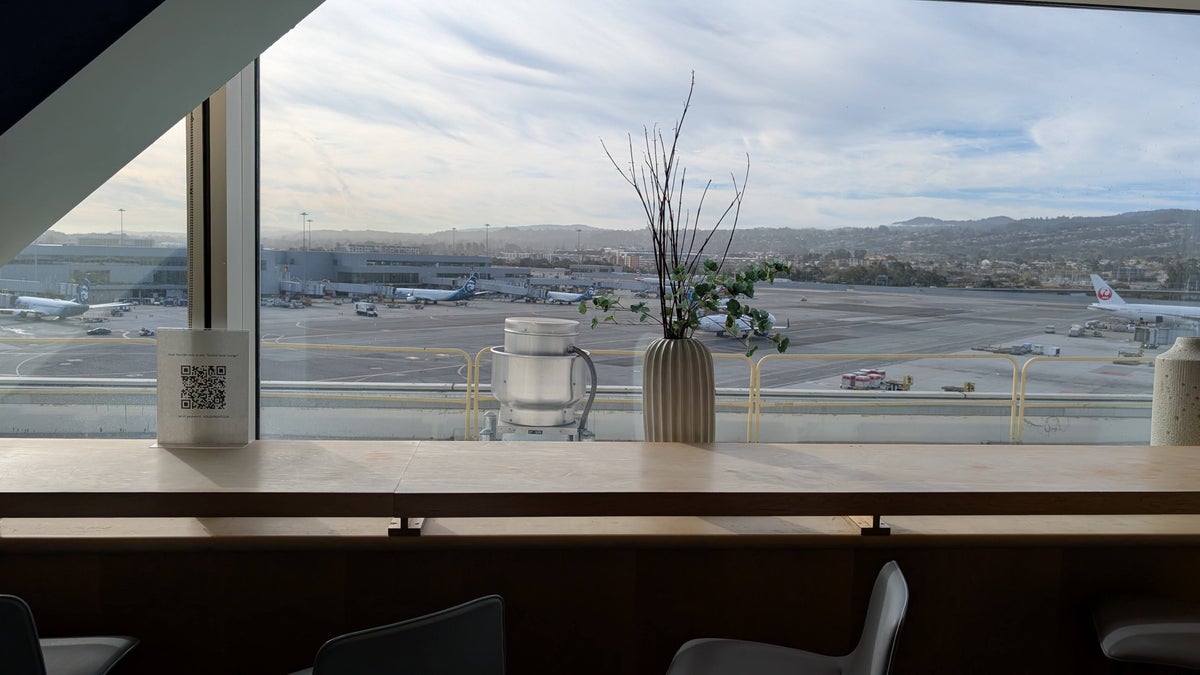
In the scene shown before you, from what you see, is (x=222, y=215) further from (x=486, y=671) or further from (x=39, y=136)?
(x=486, y=671)

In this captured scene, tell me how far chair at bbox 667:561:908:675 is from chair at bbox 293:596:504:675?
455 millimetres

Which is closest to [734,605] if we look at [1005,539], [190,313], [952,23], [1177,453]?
[1005,539]

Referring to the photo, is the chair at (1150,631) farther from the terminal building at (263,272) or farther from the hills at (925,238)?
the terminal building at (263,272)

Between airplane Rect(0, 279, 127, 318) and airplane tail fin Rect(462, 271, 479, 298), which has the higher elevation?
airplane tail fin Rect(462, 271, 479, 298)

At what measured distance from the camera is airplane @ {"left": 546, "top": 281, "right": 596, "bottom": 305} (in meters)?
2.72

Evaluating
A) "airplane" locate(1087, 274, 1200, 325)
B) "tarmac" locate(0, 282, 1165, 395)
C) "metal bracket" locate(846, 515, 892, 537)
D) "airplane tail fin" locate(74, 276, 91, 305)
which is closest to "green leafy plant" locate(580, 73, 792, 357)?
"tarmac" locate(0, 282, 1165, 395)

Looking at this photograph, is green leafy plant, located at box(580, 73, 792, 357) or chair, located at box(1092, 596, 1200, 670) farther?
green leafy plant, located at box(580, 73, 792, 357)

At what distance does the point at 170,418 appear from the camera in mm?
2021

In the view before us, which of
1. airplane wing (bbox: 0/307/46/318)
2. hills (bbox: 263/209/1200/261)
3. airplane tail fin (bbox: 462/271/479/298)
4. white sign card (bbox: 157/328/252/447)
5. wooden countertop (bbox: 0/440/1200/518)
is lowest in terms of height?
wooden countertop (bbox: 0/440/1200/518)

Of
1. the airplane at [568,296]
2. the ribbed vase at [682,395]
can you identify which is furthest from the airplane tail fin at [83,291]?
the ribbed vase at [682,395]

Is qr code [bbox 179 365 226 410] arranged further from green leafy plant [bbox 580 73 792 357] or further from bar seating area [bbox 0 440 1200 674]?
green leafy plant [bbox 580 73 792 357]

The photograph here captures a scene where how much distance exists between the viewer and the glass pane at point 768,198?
101 inches

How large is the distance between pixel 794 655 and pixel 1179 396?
156cm

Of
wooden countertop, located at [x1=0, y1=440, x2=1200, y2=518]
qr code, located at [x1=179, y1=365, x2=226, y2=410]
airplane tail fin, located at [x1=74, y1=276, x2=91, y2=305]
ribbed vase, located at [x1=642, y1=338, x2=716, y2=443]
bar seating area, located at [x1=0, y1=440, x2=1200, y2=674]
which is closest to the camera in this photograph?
wooden countertop, located at [x1=0, y1=440, x2=1200, y2=518]
